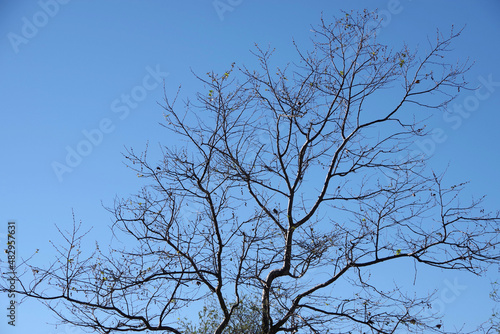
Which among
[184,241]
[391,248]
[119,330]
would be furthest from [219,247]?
[391,248]

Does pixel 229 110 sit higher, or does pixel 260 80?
pixel 260 80

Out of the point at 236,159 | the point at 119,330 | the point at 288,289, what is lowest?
the point at 119,330

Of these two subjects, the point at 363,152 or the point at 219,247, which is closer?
the point at 219,247

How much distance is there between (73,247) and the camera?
5969 millimetres

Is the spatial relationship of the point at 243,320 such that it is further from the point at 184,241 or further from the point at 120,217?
the point at 120,217

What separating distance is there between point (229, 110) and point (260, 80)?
2.44 feet

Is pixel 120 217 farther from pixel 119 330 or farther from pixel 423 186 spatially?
pixel 423 186

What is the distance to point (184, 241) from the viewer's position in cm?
613

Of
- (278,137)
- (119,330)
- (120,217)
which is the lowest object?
(119,330)

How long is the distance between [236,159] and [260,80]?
3.62 ft

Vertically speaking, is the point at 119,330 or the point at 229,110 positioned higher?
the point at 229,110

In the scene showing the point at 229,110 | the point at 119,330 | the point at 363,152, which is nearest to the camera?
the point at 119,330

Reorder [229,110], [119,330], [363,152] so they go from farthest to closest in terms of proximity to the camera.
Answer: [363,152]
[229,110]
[119,330]

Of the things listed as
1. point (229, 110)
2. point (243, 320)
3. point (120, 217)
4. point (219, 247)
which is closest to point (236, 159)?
point (229, 110)
